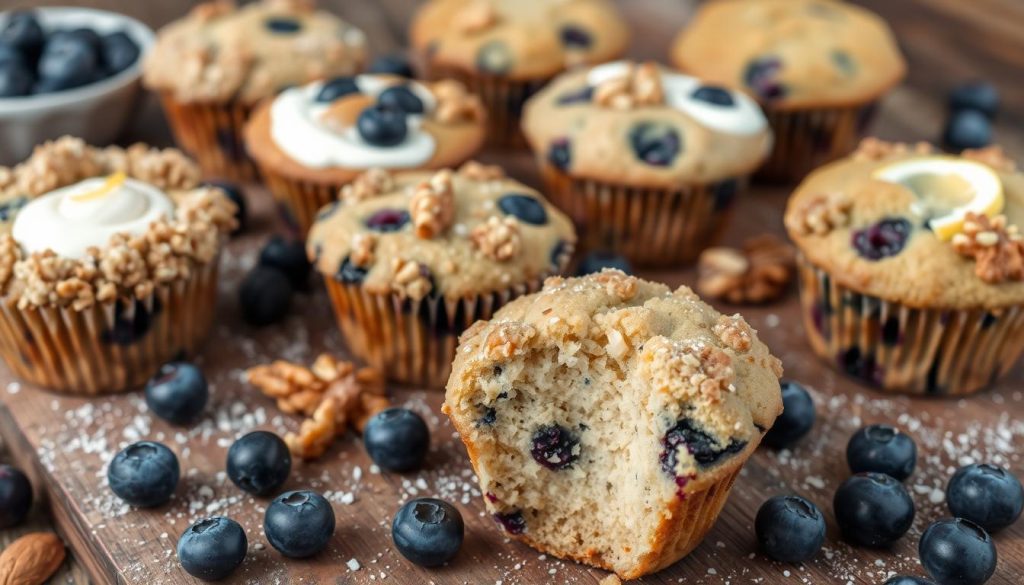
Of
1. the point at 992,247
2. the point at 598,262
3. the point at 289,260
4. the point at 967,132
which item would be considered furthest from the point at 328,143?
the point at 967,132

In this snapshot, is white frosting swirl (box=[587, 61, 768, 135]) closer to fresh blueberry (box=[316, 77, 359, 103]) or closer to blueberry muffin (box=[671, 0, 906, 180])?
blueberry muffin (box=[671, 0, 906, 180])

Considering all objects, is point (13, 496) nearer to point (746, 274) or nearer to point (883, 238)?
point (746, 274)

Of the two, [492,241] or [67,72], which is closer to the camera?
[492,241]

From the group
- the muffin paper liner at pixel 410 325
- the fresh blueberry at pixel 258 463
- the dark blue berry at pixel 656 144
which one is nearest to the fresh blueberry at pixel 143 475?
the fresh blueberry at pixel 258 463

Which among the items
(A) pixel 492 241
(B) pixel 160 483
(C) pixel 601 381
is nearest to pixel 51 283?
(B) pixel 160 483

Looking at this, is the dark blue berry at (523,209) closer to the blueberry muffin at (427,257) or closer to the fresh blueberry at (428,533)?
the blueberry muffin at (427,257)

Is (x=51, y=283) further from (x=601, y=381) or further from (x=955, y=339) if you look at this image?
(x=955, y=339)

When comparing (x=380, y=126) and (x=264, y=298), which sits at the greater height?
(x=380, y=126)
